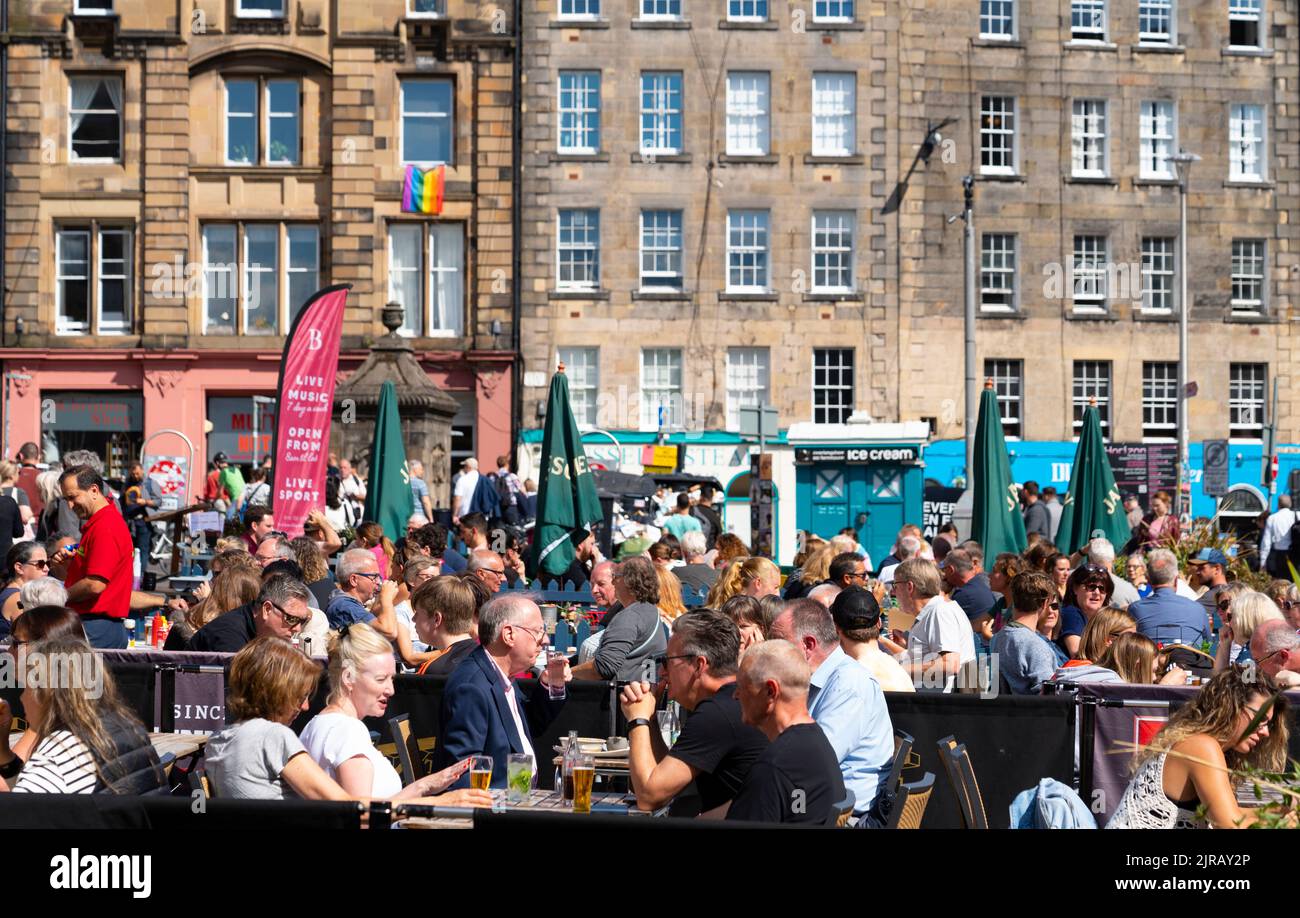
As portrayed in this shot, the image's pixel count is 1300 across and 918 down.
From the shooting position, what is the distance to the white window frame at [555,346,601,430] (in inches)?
1439

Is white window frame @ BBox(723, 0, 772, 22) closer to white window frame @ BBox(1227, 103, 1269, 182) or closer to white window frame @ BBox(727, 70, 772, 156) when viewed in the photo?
white window frame @ BBox(727, 70, 772, 156)

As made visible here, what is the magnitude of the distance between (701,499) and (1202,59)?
20.1 metres

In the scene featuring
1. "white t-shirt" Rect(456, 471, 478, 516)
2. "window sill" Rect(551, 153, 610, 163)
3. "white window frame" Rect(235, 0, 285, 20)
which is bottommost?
"white t-shirt" Rect(456, 471, 478, 516)

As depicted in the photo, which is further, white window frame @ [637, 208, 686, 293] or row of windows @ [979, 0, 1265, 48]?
row of windows @ [979, 0, 1265, 48]

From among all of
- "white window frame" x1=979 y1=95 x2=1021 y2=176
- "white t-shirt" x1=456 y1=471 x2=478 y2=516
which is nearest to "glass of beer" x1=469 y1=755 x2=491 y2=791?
"white t-shirt" x1=456 y1=471 x2=478 y2=516

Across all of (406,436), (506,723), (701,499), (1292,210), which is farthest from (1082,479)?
(1292,210)

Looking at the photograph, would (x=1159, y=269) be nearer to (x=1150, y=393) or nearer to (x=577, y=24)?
(x=1150, y=393)

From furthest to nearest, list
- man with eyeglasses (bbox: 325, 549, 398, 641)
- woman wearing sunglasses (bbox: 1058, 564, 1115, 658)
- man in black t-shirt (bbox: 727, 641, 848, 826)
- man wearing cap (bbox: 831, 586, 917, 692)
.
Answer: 1. woman wearing sunglasses (bbox: 1058, 564, 1115, 658)
2. man with eyeglasses (bbox: 325, 549, 398, 641)
3. man wearing cap (bbox: 831, 586, 917, 692)
4. man in black t-shirt (bbox: 727, 641, 848, 826)

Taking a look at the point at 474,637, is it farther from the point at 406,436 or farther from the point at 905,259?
the point at 905,259

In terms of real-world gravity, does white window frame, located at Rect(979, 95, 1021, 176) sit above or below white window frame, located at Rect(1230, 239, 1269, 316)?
above

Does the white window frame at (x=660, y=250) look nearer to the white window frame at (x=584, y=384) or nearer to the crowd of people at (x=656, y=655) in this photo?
the white window frame at (x=584, y=384)

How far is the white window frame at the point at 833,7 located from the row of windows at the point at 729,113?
125 cm

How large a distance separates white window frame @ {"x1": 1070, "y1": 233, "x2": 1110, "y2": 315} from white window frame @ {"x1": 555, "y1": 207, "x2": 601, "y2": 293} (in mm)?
10688

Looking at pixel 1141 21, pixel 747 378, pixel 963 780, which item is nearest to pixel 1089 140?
pixel 1141 21
